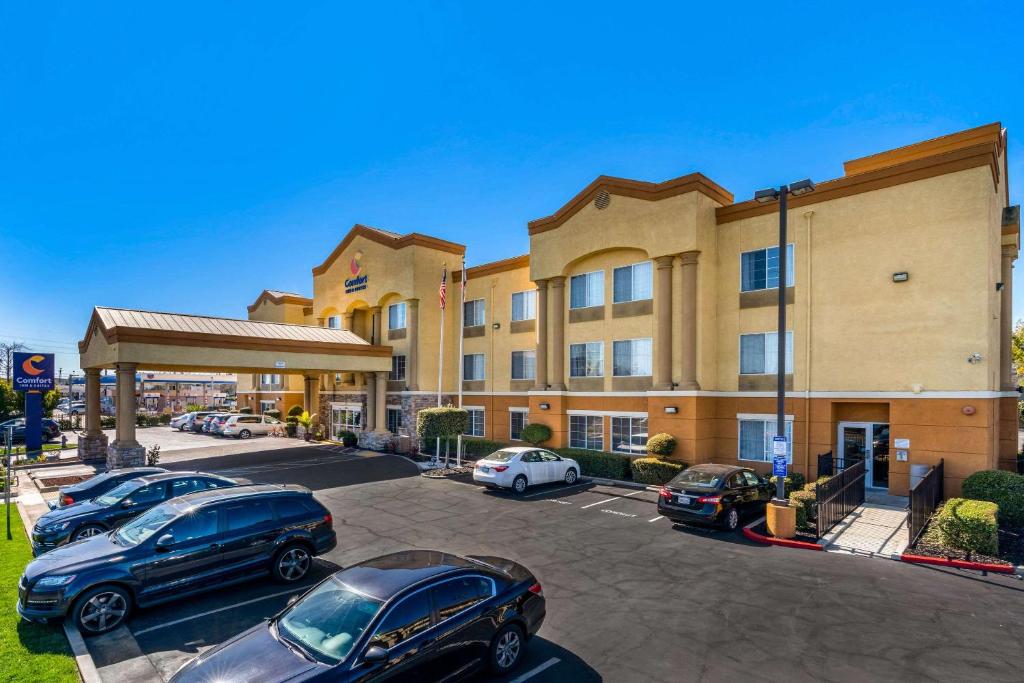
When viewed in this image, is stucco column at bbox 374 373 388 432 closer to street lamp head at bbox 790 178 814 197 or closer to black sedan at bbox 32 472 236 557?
black sedan at bbox 32 472 236 557

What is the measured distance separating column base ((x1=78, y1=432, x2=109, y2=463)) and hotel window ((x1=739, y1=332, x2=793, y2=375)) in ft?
101

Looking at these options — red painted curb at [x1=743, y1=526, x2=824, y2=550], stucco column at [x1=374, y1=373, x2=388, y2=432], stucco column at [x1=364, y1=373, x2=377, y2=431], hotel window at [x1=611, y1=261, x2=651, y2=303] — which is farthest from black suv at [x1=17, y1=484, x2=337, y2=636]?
stucco column at [x1=364, y1=373, x2=377, y2=431]

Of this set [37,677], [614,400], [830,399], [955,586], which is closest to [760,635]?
[955,586]

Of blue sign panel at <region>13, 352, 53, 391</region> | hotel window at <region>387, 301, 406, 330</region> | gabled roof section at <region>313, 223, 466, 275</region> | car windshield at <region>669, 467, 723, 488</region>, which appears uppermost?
gabled roof section at <region>313, 223, 466, 275</region>

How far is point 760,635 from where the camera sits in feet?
27.4

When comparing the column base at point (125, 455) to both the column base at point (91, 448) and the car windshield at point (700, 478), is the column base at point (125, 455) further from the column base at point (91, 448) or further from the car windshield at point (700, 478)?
the car windshield at point (700, 478)

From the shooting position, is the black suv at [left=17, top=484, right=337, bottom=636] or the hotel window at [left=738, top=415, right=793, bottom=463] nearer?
the black suv at [left=17, top=484, right=337, bottom=636]

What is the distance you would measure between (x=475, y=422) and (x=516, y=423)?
290 cm

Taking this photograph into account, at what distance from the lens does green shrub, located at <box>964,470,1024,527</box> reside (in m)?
14.2

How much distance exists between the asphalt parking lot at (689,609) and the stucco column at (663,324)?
7.77 metres

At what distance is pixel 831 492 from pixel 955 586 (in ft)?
14.0

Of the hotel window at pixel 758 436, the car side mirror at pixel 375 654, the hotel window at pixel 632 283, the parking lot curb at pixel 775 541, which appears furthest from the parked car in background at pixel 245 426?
the car side mirror at pixel 375 654

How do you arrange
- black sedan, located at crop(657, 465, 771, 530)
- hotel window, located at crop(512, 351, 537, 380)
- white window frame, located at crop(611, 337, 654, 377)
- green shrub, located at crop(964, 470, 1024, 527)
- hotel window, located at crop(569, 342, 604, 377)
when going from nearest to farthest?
black sedan, located at crop(657, 465, 771, 530) < green shrub, located at crop(964, 470, 1024, 527) < white window frame, located at crop(611, 337, 654, 377) < hotel window, located at crop(569, 342, 604, 377) < hotel window, located at crop(512, 351, 537, 380)

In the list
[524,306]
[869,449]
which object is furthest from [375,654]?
[524,306]
